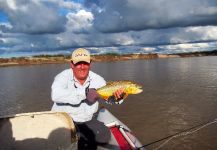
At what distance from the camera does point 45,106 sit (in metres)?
19.8

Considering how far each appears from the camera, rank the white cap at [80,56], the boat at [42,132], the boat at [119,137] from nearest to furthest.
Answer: the boat at [42,132] < the white cap at [80,56] < the boat at [119,137]

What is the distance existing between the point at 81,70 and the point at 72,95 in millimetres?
536

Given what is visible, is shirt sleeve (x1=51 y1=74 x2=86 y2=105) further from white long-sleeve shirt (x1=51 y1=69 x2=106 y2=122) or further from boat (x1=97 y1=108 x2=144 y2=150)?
boat (x1=97 y1=108 x2=144 y2=150)

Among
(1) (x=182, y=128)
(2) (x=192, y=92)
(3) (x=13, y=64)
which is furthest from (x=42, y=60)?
(1) (x=182, y=128)

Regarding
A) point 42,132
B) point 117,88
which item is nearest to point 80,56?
point 117,88

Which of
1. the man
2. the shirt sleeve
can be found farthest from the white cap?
the shirt sleeve

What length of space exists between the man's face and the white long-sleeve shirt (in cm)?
12

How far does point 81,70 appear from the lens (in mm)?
6148

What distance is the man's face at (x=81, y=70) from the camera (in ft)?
20.0

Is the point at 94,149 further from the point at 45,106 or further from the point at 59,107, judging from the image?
the point at 45,106

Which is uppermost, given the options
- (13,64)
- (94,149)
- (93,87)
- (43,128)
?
(93,87)

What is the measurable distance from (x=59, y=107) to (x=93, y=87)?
778mm

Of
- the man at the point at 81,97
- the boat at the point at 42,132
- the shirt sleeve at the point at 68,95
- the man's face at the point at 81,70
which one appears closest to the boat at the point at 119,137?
the man at the point at 81,97

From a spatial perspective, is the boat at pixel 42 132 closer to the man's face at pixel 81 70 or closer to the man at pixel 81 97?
the man at pixel 81 97
